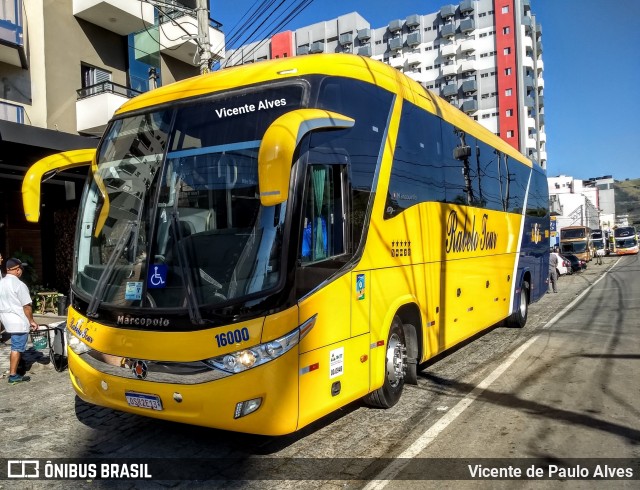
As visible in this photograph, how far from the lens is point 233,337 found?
3947 mm

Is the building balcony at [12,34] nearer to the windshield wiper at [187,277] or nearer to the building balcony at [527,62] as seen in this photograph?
the windshield wiper at [187,277]

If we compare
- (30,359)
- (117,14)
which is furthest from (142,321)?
(117,14)

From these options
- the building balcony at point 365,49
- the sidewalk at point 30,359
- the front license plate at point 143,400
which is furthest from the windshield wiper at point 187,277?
the building balcony at point 365,49

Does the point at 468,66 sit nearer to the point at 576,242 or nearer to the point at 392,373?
the point at 576,242

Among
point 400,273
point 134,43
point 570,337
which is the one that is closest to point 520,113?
point 134,43

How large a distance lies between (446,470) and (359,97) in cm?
354

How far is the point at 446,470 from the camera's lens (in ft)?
13.9

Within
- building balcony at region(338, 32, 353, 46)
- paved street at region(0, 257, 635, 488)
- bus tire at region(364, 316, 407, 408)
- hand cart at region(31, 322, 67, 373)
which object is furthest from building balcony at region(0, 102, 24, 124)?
building balcony at region(338, 32, 353, 46)

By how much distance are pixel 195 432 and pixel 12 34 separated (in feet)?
42.8

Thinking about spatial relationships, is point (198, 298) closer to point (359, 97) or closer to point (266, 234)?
point (266, 234)

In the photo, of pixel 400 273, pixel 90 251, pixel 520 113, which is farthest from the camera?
pixel 520 113

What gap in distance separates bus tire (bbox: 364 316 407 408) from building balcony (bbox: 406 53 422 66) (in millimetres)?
77152

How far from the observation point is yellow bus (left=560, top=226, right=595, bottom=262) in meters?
41.6

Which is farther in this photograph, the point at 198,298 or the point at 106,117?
the point at 106,117
